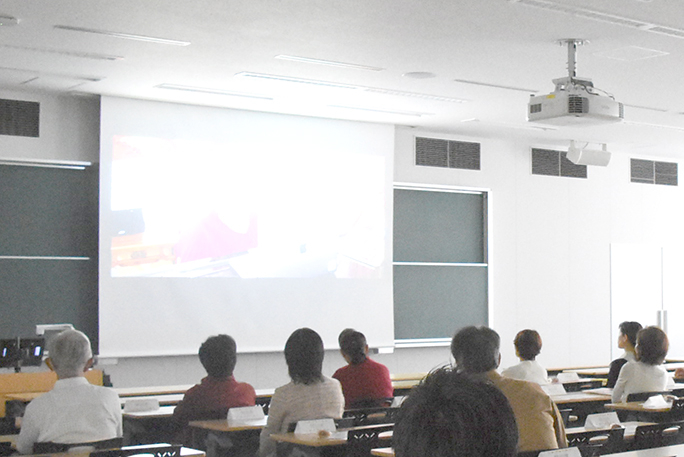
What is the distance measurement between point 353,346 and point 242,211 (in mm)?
3666

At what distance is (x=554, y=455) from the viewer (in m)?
3.09

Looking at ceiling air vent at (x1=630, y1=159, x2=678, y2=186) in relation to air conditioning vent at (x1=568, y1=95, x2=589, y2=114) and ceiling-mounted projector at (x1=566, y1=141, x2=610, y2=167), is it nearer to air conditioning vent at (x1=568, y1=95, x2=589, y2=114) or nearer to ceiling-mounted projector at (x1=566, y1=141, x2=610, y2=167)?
ceiling-mounted projector at (x1=566, y1=141, x2=610, y2=167)

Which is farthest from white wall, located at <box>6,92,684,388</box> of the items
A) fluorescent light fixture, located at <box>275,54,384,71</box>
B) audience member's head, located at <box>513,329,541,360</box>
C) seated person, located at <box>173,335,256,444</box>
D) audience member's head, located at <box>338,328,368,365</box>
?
seated person, located at <box>173,335,256,444</box>

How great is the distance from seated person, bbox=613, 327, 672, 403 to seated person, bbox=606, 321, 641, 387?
0.88 meters

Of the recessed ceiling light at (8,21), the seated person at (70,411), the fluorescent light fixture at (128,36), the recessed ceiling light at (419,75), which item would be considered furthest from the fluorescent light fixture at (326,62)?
the seated person at (70,411)

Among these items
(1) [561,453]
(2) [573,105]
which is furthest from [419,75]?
(1) [561,453]

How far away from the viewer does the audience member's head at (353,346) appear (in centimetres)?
566

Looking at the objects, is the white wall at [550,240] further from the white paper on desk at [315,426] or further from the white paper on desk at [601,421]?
the white paper on desk at [601,421]

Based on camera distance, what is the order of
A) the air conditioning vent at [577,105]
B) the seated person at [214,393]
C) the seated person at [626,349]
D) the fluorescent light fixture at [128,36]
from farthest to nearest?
the seated person at [626,349] < the air conditioning vent at [577,105] < the fluorescent light fixture at [128,36] < the seated person at [214,393]

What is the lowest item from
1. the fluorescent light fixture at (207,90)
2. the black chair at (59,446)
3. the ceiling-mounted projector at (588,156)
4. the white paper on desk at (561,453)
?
the black chair at (59,446)

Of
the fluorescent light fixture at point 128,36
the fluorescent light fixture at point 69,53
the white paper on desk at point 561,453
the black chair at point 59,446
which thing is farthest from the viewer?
the fluorescent light fixture at point 69,53

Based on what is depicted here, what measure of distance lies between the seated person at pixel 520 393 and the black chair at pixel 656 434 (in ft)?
3.38

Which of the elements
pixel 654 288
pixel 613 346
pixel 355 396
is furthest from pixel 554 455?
pixel 654 288

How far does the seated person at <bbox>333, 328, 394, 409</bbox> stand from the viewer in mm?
5617
